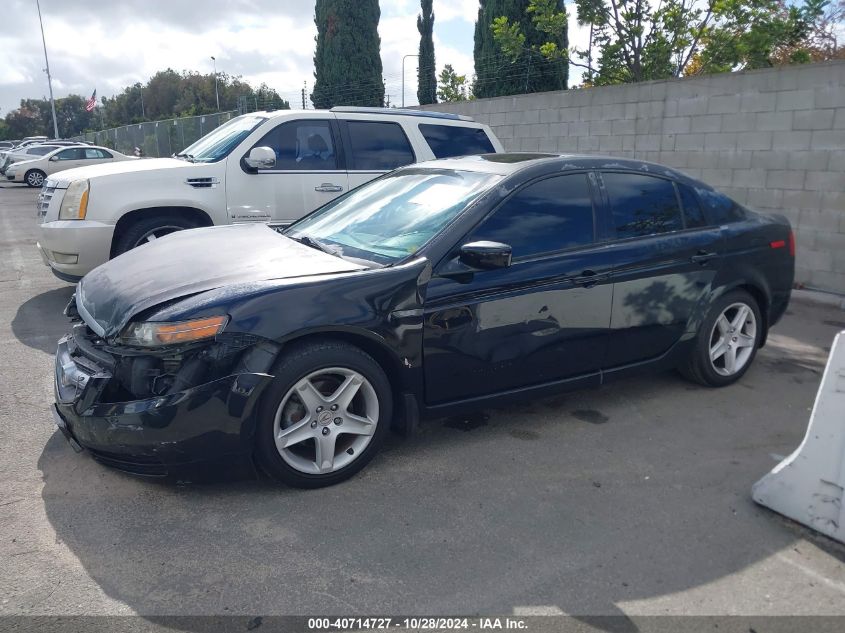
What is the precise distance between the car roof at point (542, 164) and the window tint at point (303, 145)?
8.72ft

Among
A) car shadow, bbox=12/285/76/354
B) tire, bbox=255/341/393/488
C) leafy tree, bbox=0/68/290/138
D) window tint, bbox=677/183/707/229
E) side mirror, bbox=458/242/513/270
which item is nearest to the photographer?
tire, bbox=255/341/393/488

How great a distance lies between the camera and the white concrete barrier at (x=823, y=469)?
318 centimetres

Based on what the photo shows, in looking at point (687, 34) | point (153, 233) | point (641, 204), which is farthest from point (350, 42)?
point (641, 204)

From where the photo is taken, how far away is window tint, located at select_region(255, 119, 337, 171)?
7.09 m

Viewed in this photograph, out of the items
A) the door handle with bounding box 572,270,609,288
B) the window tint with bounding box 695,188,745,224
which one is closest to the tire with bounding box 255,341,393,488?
the door handle with bounding box 572,270,609,288

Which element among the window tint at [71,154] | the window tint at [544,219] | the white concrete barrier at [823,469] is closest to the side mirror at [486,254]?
the window tint at [544,219]

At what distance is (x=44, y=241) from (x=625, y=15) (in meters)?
9.17

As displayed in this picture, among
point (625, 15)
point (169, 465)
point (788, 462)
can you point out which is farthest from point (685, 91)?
point (169, 465)

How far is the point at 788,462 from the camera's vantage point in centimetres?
337

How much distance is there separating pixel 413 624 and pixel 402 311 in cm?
154

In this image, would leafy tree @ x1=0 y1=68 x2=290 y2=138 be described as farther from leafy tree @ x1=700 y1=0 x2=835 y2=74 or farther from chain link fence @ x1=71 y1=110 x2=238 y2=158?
leafy tree @ x1=700 y1=0 x2=835 y2=74

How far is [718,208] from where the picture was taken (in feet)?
16.3

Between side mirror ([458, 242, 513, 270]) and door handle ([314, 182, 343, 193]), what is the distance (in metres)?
3.83

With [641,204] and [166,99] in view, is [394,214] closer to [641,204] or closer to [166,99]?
[641,204]
